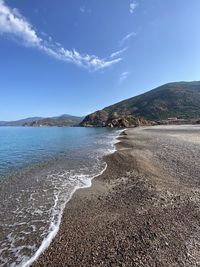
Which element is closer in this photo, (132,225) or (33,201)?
(132,225)

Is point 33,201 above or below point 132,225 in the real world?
below

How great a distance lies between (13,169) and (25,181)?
205 inches

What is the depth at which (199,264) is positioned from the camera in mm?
6102

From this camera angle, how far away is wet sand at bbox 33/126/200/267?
6.67 metres

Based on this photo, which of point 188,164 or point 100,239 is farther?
point 188,164

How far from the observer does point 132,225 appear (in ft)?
28.7

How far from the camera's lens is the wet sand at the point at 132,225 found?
6.67 meters

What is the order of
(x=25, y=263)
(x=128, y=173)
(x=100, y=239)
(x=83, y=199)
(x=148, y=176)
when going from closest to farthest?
(x=25, y=263) < (x=100, y=239) < (x=83, y=199) < (x=148, y=176) < (x=128, y=173)

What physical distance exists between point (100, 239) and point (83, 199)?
4.62 meters

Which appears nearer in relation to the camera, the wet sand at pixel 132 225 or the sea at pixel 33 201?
the wet sand at pixel 132 225

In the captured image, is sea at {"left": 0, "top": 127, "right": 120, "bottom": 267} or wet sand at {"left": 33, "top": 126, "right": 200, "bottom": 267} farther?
sea at {"left": 0, "top": 127, "right": 120, "bottom": 267}

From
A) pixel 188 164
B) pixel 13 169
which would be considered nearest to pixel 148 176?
pixel 188 164

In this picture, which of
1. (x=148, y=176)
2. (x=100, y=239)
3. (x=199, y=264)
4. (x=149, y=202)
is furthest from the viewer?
(x=148, y=176)

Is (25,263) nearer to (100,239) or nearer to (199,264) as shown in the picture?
(100,239)
